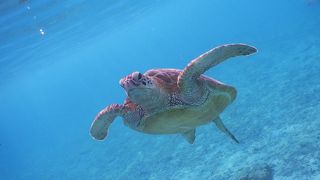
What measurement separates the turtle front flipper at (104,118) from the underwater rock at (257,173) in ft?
14.3

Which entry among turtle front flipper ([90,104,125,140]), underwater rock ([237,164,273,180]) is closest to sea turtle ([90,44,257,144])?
turtle front flipper ([90,104,125,140])

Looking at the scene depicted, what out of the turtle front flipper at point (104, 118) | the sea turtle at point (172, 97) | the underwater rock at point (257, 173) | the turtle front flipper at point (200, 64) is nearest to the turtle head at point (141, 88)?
the sea turtle at point (172, 97)

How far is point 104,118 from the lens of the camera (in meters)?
4.98

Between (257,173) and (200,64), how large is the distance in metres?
4.85

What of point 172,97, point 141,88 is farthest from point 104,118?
point 141,88

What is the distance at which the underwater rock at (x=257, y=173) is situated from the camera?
8.12 m

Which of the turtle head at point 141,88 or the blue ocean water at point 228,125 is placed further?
the blue ocean water at point 228,125

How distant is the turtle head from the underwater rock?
4.79 m

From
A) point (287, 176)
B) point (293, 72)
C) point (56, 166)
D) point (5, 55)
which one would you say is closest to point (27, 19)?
point (5, 55)

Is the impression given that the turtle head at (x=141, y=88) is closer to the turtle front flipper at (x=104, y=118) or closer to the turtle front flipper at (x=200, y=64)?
the turtle front flipper at (x=200, y=64)

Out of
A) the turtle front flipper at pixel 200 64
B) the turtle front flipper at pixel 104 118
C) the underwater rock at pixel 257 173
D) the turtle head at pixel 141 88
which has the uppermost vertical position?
the turtle front flipper at pixel 104 118

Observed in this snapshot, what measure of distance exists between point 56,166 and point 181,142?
11.7 meters

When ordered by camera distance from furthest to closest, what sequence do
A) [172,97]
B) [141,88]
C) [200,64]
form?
[172,97], [200,64], [141,88]

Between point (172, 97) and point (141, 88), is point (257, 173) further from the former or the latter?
point (141, 88)
